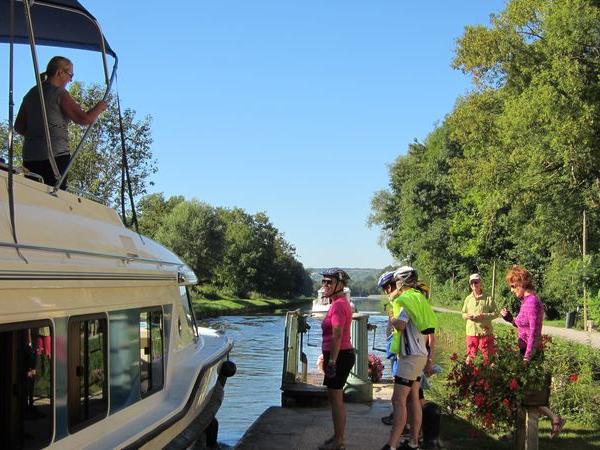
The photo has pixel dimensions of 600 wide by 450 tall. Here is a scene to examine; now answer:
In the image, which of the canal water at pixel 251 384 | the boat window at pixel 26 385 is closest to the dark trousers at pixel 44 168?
the boat window at pixel 26 385

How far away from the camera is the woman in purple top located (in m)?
6.82

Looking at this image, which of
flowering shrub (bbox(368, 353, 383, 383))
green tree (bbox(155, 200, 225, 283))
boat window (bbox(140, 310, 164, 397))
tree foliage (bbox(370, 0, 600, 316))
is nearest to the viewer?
boat window (bbox(140, 310, 164, 397))

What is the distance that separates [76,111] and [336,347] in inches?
121

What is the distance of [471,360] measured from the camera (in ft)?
23.4

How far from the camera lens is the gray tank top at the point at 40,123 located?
546cm

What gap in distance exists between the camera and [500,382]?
6645mm

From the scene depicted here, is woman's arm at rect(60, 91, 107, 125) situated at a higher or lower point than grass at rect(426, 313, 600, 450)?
higher

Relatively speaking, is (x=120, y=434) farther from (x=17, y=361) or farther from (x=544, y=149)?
(x=544, y=149)

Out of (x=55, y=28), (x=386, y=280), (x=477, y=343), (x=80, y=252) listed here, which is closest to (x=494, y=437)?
(x=477, y=343)

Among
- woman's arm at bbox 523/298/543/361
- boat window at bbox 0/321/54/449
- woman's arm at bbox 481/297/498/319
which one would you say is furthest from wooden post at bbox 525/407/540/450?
boat window at bbox 0/321/54/449

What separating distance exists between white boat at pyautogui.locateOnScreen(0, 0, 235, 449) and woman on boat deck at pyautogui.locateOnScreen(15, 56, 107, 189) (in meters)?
0.50

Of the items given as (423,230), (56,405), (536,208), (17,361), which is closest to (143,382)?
(56,405)

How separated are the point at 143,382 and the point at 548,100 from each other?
20304 mm

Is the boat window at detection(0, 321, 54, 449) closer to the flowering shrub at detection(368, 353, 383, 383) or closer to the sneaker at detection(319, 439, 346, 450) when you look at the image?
the sneaker at detection(319, 439, 346, 450)
